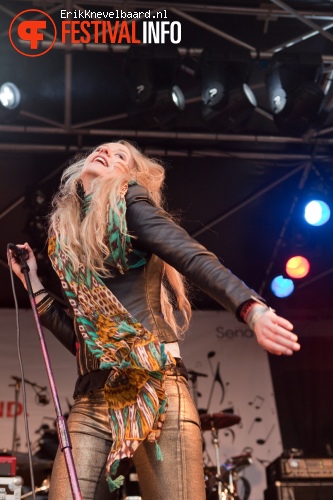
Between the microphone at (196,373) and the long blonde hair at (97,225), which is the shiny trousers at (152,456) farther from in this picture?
the microphone at (196,373)

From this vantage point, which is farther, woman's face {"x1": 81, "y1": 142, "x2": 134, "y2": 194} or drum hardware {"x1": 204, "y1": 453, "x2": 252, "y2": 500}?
drum hardware {"x1": 204, "y1": 453, "x2": 252, "y2": 500}

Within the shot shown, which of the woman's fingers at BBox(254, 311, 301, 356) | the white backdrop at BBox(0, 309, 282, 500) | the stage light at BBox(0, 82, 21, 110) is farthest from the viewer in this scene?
the white backdrop at BBox(0, 309, 282, 500)

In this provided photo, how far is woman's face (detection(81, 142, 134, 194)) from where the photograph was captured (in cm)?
197

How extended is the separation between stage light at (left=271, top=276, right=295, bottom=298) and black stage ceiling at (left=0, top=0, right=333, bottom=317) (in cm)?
23

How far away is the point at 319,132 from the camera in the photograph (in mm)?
5832

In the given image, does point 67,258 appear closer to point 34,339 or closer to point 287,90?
point 287,90

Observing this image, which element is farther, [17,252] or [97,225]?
[17,252]

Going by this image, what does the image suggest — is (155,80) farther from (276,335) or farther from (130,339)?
(276,335)

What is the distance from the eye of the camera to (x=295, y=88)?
16.9ft

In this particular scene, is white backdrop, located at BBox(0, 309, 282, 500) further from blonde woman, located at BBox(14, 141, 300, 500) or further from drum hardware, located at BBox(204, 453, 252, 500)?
blonde woman, located at BBox(14, 141, 300, 500)

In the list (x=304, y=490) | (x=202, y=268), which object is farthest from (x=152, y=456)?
(x=304, y=490)

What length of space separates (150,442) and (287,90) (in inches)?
158

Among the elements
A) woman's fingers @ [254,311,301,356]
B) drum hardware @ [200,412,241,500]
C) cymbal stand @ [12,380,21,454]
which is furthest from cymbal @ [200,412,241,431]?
woman's fingers @ [254,311,301,356]

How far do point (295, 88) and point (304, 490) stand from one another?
3.45 metres
